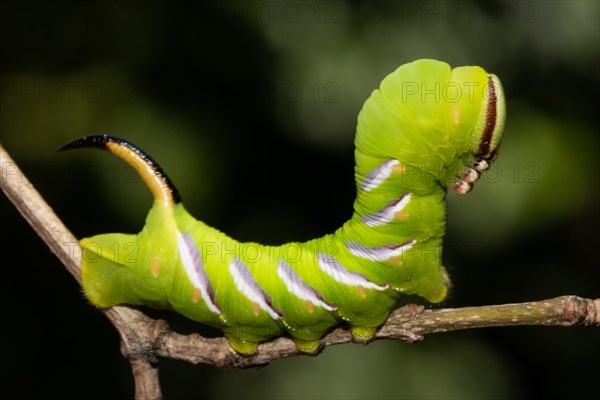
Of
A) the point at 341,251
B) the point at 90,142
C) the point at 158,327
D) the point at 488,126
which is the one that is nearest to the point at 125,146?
the point at 90,142

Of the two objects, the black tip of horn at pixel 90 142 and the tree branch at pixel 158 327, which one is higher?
the black tip of horn at pixel 90 142

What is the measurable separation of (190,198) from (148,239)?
3.34 ft

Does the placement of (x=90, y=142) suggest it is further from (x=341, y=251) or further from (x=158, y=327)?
(x=341, y=251)

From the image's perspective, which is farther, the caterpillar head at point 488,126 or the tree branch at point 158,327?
the tree branch at point 158,327

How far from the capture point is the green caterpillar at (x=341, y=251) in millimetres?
2373

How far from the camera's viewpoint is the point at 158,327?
2.69 m

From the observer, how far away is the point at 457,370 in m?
3.74

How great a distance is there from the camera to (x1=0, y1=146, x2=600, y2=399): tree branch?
2.50 metres

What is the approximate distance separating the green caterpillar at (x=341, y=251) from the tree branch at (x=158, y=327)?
2.1 inches

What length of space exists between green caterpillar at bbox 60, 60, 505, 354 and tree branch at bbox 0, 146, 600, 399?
5 cm

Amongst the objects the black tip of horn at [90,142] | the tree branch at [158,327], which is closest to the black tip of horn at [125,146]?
the black tip of horn at [90,142]

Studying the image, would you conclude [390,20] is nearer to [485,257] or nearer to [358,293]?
[485,257]

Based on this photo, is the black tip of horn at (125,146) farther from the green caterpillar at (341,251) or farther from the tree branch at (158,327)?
the tree branch at (158,327)

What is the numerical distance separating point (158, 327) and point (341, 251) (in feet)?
2.09
